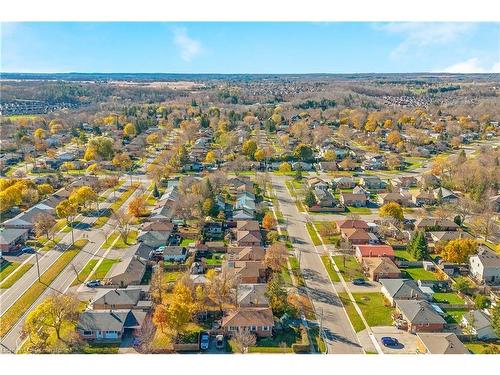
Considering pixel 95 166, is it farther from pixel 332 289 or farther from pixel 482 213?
pixel 482 213

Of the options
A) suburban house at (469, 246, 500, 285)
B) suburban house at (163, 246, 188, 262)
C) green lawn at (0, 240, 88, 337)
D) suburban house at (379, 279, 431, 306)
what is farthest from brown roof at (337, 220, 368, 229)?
green lawn at (0, 240, 88, 337)

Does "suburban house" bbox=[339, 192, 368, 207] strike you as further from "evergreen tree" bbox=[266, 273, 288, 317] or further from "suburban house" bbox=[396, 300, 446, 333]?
"evergreen tree" bbox=[266, 273, 288, 317]

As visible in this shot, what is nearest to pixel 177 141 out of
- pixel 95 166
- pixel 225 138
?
pixel 225 138

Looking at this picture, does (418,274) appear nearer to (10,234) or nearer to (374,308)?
(374,308)

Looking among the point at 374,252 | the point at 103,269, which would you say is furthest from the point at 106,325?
the point at 374,252

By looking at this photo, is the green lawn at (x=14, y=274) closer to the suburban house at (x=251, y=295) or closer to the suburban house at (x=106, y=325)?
the suburban house at (x=106, y=325)

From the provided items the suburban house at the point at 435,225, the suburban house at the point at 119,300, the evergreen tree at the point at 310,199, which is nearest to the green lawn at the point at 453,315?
the suburban house at the point at 435,225
